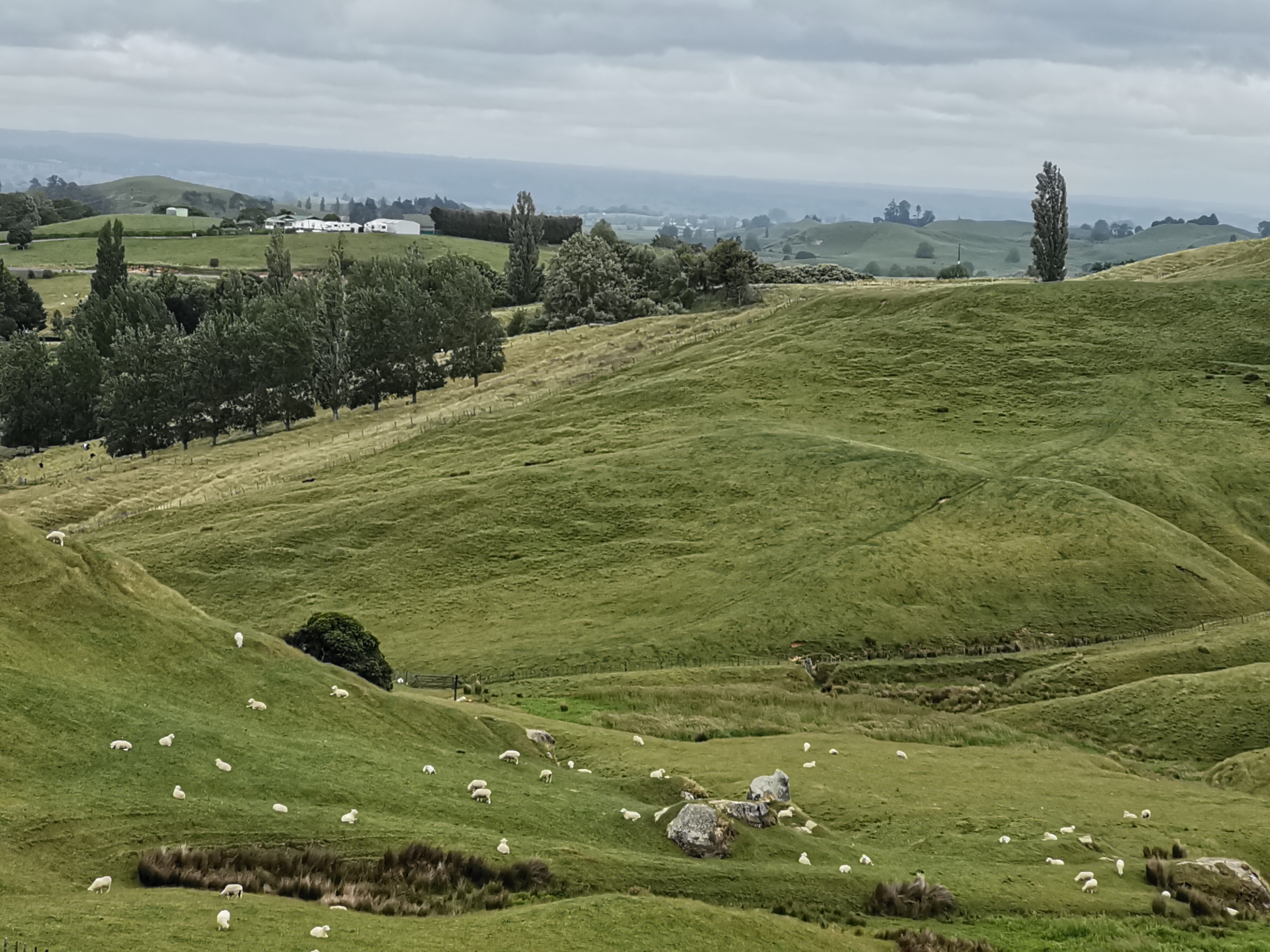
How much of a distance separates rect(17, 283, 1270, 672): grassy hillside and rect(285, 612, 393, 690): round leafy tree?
1327 centimetres

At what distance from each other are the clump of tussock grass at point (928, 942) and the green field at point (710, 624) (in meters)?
1.01

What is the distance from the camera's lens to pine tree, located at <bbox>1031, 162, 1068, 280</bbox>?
492 ft

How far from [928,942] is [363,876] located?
14579mm

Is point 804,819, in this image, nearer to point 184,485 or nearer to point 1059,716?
point 1059,716

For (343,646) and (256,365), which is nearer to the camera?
(343,646)

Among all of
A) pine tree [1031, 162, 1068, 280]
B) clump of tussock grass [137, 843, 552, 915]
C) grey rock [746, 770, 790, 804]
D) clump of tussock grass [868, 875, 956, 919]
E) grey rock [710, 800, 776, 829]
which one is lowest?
clump of tussock grass [868, 875, 956, 919]

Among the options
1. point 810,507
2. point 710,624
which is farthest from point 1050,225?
point 710,624

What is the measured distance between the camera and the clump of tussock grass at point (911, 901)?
3269cm

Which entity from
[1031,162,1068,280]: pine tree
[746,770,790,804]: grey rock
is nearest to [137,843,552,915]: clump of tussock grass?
[746,770,790,804]: grey rock

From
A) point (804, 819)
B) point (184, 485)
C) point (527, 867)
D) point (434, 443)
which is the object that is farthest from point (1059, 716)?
point (184, 485)

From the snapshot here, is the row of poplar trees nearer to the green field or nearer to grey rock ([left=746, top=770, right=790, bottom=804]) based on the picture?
the green field

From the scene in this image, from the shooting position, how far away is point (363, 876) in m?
28.1

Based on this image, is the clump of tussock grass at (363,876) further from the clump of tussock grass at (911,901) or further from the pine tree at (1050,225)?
the pine tree at (1050,225)

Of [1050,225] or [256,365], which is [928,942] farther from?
[1050,225]
